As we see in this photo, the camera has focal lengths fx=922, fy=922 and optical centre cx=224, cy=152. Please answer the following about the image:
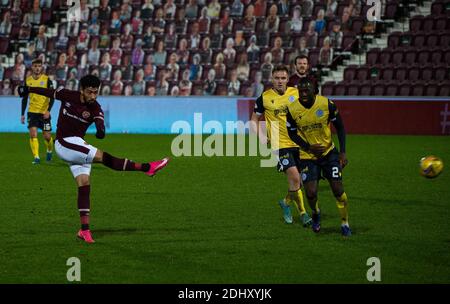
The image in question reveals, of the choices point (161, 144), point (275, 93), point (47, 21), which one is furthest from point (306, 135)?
point (47, 21)

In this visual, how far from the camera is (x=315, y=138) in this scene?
1145cm

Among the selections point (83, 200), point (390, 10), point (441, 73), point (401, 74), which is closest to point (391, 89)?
point (401, 74)

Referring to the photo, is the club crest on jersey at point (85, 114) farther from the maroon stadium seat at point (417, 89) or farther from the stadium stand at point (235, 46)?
the maroon stadium seat at point (417, 89)

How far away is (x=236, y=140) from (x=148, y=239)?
53.6ft

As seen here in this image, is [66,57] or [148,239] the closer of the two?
[148,239]

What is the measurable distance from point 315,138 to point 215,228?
1770 mm

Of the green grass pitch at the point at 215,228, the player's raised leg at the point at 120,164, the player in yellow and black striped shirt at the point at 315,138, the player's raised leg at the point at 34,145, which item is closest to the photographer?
the green grass pitch at the point at 215,228

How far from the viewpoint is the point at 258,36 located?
31719 mm

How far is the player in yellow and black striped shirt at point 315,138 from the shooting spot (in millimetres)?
11297

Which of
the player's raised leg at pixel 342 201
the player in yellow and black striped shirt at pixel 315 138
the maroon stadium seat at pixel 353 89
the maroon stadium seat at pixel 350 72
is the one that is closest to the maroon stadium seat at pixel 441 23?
the maroon stadium seat at pixel 350 72

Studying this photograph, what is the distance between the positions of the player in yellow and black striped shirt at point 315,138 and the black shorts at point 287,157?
73 cm

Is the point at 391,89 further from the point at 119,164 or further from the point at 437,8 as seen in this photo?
the point at 119,164
